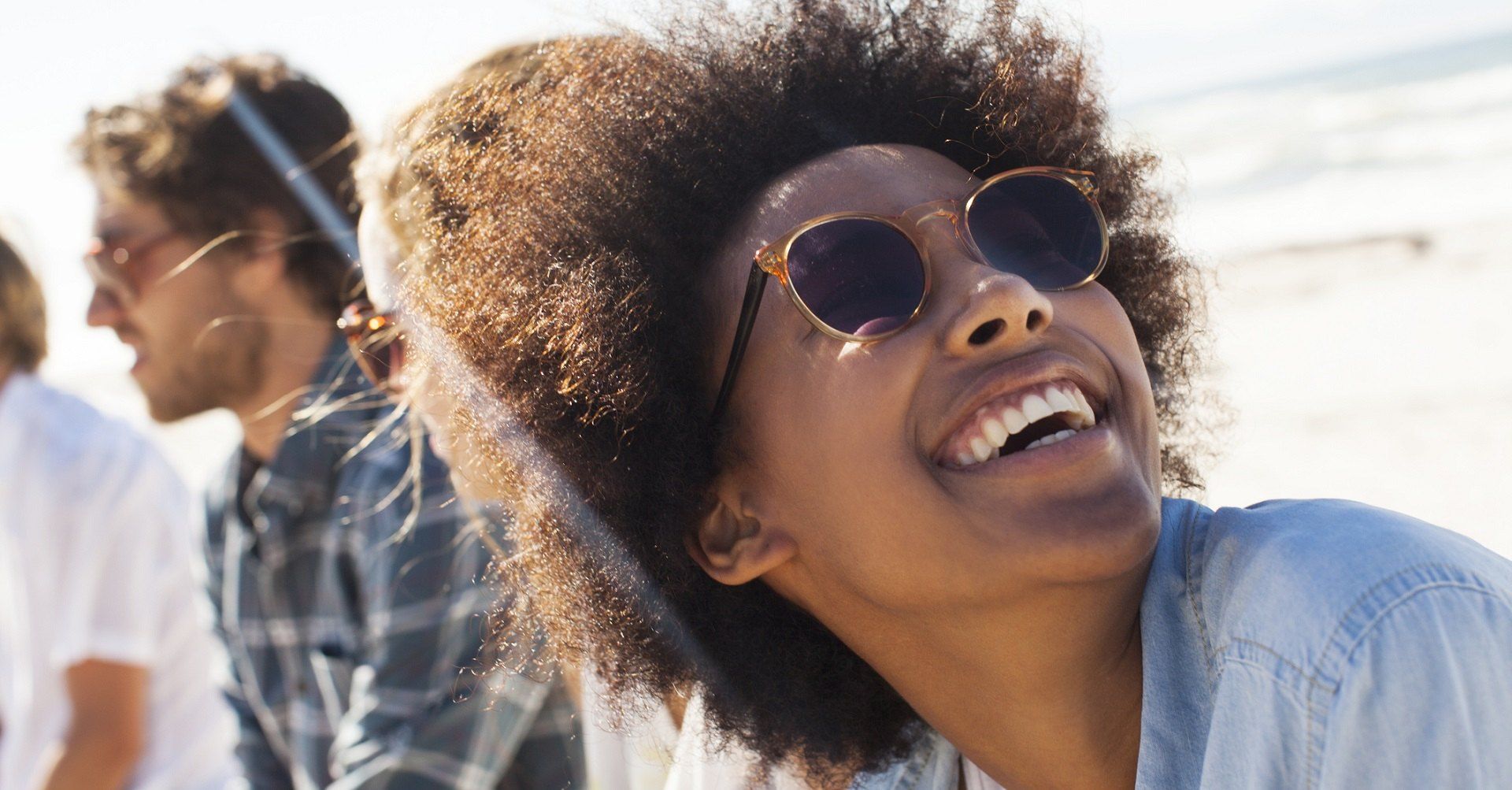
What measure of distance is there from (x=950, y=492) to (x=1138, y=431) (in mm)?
340

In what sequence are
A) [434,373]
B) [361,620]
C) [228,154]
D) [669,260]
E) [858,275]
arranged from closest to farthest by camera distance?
[858,275] → [669,260] → [434,373] → [361,620] → [228,154]

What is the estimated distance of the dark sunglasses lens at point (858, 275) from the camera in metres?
1.99

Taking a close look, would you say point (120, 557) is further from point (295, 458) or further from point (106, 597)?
point (295, 458)

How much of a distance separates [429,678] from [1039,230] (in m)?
1.92

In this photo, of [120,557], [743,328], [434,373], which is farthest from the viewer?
[120,557]

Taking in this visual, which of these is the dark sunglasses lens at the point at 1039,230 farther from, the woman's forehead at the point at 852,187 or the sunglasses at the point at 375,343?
the sunglasses at the point at 375,343

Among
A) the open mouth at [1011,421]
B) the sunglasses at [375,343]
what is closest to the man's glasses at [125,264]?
the sunglasses at [375,343]

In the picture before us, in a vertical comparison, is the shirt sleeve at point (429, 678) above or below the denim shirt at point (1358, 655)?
below

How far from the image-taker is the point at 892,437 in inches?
76.5

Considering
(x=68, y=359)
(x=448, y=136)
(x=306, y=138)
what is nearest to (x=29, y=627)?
(x=306, y=138)

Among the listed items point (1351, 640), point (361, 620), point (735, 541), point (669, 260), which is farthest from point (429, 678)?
point (1351, 640)

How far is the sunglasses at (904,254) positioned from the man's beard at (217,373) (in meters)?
2.64

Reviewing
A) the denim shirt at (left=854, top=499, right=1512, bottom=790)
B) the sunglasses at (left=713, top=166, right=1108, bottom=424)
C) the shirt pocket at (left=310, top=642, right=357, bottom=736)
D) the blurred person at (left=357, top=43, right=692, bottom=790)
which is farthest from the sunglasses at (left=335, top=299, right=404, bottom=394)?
the denim shirt at (left=854, top=499, right=1512, bottom=790)

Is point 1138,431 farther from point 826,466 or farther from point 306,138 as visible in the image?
point 306,138
